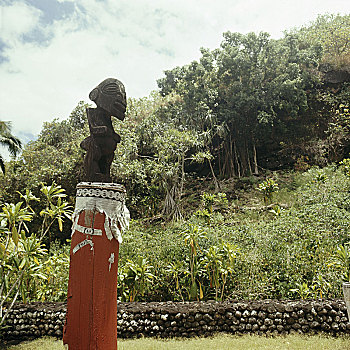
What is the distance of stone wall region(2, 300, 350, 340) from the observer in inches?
192

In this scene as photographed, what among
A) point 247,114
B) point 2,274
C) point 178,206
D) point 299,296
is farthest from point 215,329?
A: point 247,114

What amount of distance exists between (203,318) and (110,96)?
13.4 feet

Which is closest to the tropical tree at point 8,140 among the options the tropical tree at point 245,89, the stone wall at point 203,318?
the tropical tree at point 245,89

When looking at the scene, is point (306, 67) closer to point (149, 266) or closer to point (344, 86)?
point (344, 86)

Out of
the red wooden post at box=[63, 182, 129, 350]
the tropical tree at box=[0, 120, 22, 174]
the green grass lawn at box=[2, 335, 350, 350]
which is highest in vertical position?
the tropical tree at box=[0, 120, 22, 174]

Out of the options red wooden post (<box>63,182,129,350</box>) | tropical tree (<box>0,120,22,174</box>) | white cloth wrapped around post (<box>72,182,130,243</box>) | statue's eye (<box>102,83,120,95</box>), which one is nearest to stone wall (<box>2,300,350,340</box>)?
red wooden post (<box>63,182,129,350</box>)

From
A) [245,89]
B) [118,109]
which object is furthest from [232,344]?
[245,89]

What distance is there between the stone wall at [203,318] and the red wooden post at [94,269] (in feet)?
10.7

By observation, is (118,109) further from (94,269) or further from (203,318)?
(203,318)

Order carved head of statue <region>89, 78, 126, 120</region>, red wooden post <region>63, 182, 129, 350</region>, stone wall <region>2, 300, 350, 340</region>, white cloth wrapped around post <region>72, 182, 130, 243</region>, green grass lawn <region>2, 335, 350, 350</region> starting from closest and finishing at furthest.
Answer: red wooden post <region>63, 182, 129, 350</region>, white cloth wrapped around post <region>72, 182, 130, 243</region>, carved head of statue <region>89, 78, 126, 120</region>, green grass lawn <region>2, 335, 350, 350</region>, stone wall <region>2, 300, 350, 340</region>

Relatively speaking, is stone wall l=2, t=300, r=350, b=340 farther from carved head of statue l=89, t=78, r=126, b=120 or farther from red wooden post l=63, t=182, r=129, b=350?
carved head of statue l=89, t=78, r=126, b=120

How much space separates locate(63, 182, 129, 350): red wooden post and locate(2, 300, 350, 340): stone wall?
3258 mm

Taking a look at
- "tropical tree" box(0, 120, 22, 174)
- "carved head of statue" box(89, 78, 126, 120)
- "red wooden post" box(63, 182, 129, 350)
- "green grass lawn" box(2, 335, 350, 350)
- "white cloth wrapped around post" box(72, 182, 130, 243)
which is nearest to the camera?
"red wooden post" box(63, 182, 129, 350)

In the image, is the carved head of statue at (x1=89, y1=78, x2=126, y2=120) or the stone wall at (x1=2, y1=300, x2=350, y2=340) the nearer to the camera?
the carved head of statue at (x1=89, y1=78, x2=126, y2=120)
